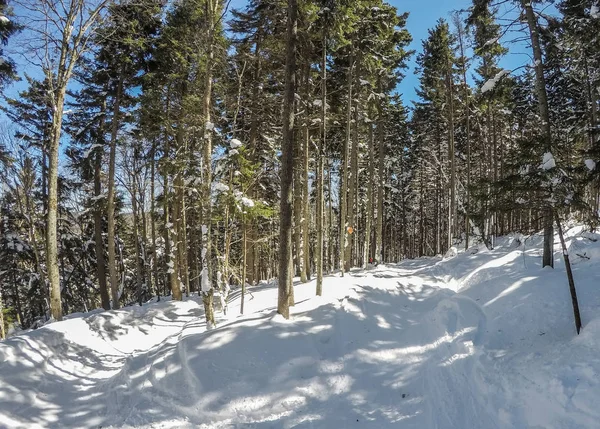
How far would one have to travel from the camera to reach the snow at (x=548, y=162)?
6.17 meters

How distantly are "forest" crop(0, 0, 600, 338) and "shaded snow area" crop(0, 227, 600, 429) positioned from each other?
1641mm

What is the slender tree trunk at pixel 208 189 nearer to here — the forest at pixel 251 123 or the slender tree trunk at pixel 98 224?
the forest at pixel 251 123

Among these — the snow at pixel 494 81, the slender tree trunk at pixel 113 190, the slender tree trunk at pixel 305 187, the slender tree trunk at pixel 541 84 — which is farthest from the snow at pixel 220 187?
the slender tree trunk at pixel 541 84

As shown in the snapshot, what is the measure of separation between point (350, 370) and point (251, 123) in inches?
499

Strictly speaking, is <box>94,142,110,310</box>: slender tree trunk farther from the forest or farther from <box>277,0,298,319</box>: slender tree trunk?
<box>277,0,298,319</box>: slender tree trunk

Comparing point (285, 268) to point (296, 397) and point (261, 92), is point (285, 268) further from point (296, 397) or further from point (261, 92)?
point (261, 92)

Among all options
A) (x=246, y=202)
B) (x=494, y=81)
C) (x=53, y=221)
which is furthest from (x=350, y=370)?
(x=494, y=81)

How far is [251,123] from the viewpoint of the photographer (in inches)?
630


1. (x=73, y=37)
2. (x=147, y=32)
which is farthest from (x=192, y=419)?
(x=147, y=32)

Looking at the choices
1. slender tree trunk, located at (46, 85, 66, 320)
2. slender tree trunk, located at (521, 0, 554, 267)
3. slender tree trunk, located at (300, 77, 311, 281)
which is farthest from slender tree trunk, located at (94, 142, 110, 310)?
slender tree trunk, located at (521, 0, 554, 267)

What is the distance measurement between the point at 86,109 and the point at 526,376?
20782 mm

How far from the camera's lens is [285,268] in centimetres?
863

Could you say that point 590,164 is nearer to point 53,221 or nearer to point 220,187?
point 220,187

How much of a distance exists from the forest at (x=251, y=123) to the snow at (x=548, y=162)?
0.08 ft
